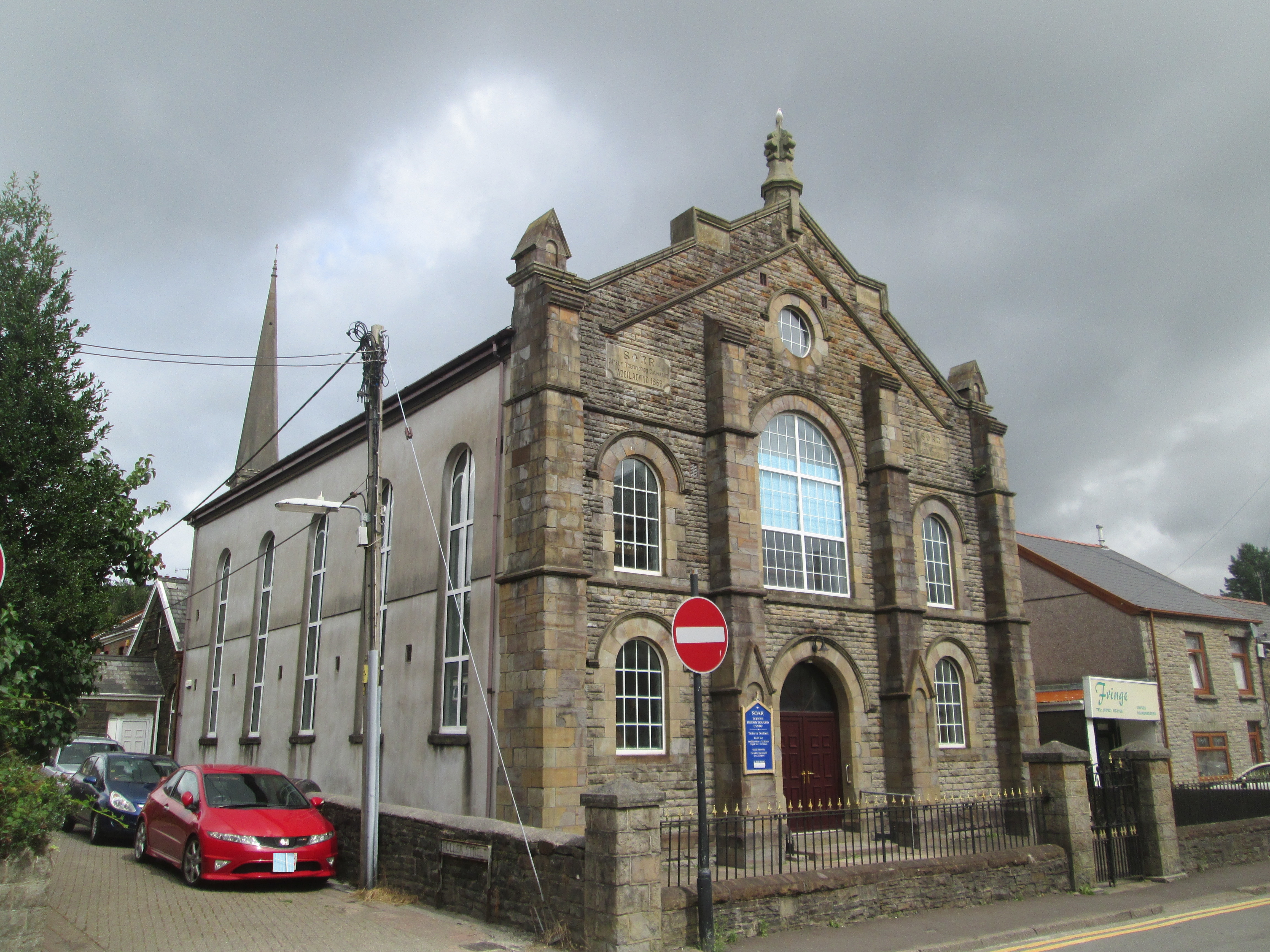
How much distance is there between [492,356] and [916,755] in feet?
34.9

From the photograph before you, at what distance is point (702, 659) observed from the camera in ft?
31.4

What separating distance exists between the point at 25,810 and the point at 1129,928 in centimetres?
1180

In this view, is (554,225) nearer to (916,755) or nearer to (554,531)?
(554,531)

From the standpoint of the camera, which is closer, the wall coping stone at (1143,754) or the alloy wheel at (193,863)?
the alloy wheel at (193,863)

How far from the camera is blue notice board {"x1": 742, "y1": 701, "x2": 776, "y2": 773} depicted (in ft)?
50.0

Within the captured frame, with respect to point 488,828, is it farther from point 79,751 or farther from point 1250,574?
point 1250,574

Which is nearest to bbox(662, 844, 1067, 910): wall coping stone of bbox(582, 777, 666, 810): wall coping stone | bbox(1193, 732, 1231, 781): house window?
bbox(582, 777, 666, 810): wall coping stone

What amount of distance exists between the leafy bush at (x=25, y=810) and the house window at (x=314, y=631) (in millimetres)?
13892

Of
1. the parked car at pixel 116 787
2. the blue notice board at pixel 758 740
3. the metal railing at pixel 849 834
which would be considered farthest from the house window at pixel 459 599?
the parked car at pixel 116 787

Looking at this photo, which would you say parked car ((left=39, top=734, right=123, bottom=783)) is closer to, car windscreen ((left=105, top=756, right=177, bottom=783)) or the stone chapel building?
car windscreen ((left=105, top=756, right=177, bottom=783))

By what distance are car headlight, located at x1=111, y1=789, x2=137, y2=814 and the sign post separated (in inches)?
460

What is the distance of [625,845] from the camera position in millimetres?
8984

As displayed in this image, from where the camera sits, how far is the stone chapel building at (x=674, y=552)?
14.7 meters

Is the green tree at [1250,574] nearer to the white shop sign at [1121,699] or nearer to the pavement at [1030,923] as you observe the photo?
the white shop sign at [1121,699]
